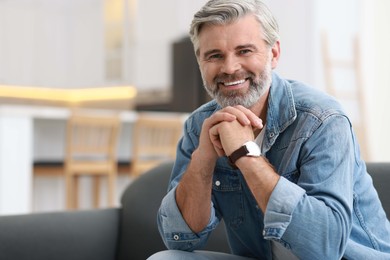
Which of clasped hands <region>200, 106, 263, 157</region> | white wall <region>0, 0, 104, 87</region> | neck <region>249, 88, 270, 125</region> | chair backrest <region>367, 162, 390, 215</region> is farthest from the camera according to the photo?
white wall <region>0, 0, 104, 87</region>

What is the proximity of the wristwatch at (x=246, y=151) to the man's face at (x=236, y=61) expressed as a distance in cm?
11

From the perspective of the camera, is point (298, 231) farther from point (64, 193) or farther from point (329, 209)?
point (64, 193)

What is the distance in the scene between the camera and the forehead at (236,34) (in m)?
1.23

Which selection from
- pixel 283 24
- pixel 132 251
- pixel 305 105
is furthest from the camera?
pixel 283 24

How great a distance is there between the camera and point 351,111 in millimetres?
4953

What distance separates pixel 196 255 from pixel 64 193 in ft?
12.4

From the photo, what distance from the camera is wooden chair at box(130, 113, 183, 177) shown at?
4711 mm

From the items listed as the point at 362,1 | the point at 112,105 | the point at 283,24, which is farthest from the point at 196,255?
the point at 112,105

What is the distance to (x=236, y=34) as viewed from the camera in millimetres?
1232

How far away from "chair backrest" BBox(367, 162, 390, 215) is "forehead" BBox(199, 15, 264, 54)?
1.58ft

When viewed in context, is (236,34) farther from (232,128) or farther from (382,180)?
(382,180)

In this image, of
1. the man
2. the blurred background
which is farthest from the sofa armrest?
the blurred background

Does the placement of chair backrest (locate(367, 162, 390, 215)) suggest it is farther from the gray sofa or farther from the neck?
the neck

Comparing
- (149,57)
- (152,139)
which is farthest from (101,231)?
(149,57)
